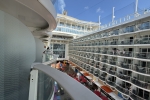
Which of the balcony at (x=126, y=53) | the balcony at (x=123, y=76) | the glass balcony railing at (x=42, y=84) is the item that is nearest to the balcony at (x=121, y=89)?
the balcony at (x=123, y=76)

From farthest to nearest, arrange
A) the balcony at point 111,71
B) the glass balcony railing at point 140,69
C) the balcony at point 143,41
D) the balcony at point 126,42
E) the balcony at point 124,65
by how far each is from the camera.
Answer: the balcony at point 111,71, the balcony at point 126,42, the balcony at point 124,65, the balcony at point 143,41, the glass balcony railing at point 140,69

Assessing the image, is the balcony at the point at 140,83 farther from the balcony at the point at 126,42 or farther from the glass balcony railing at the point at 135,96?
the balcony at the point at 126,42

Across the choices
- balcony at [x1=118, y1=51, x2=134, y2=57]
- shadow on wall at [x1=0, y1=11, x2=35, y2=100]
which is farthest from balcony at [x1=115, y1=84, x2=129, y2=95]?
shadow on wall at [x1=0, y1=11, x2=35, y2=100]

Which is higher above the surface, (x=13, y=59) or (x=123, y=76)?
(x=13, y=59)

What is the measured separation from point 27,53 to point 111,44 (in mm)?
12176

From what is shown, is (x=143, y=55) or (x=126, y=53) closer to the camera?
(x=143, y=55)

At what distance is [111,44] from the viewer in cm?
1227

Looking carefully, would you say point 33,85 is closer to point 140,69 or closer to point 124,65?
point 140,69

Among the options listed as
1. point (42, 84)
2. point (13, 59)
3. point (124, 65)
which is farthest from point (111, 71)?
point (13, 59)

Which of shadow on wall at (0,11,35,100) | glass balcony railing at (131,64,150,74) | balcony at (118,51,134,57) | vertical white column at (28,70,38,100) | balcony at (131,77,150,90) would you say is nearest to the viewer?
shadow on wall at (0,11,35,100)

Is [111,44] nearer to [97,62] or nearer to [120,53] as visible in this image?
[120,53]

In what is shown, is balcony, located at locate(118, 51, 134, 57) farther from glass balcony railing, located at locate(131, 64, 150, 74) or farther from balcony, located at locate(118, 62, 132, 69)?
glass balcony railing, located at locate(131, 64, 150, 74)

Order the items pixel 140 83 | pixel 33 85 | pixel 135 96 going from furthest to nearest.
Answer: pixel 135 96 < pixel 140 83 < pixel 33 85

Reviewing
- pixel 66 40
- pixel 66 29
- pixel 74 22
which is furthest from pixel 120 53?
pixel 66 40
